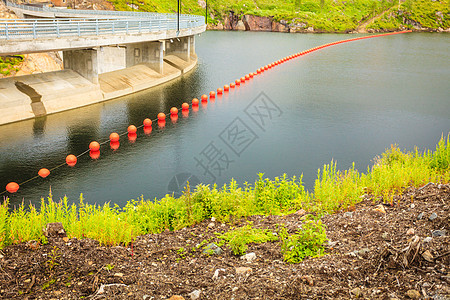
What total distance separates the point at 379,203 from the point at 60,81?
27.9m

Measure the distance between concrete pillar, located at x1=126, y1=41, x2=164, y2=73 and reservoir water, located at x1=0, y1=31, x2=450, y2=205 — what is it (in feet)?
9.82

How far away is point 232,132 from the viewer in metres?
28.8

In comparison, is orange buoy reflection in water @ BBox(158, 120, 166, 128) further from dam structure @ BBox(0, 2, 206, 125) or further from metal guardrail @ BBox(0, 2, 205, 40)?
metal guardrail @ BBox(0, 2, 205, 40)

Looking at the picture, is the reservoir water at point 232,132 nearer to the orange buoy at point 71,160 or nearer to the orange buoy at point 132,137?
the orange buoy at point 71,160

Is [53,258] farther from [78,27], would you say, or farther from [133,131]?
[78,27]

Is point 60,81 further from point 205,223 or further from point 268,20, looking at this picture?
point 268,20

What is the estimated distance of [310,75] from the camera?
49781 millimetres

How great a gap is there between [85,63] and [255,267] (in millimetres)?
30569

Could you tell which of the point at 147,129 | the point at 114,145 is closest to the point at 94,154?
the point at 114,145

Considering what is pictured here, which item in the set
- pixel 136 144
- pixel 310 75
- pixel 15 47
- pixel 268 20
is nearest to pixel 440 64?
pixel 310 75

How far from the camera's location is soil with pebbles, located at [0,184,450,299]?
835 cm

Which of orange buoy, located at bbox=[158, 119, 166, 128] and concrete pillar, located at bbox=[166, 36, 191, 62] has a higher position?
concrete pillar, located at bbox=[166, 36, 191, 62]

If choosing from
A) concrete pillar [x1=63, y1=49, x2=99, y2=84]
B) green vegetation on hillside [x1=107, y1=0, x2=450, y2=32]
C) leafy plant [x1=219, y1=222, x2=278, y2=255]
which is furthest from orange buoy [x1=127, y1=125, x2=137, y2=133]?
green vegetation on hillside [x1=107, y1=0, x2=450, y2=32]

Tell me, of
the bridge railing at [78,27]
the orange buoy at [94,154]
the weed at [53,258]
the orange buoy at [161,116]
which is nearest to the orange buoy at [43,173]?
the orange buoy at [94,154]
